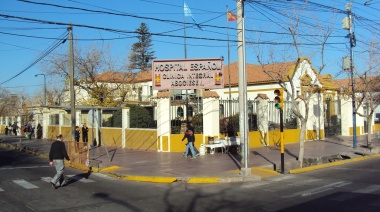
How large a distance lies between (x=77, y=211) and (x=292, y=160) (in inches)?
431

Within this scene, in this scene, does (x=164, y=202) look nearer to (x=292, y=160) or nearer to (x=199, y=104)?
(x=292, y=160)

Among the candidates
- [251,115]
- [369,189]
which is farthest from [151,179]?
[251,115]

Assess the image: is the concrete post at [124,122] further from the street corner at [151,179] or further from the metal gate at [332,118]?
the metal gate at [332,118]

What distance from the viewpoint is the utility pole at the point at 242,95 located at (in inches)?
512

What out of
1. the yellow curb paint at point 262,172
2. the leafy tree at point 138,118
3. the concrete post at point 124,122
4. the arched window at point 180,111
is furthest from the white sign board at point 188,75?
the yellow curb paint at point 262,172

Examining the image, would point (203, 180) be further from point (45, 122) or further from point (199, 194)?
point (45, 122)

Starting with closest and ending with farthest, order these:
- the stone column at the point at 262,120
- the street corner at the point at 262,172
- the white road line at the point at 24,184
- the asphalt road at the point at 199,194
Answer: the asphalt road at the point at 199,194, the white road line at the point at 24,184, the street corner at the point at 262,172, the stone column at the point at 262,120

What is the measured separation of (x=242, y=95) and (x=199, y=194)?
4425mm

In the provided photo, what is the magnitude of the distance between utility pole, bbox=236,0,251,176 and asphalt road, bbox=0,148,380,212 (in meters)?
0.99

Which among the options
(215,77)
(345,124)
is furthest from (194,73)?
(345,124)

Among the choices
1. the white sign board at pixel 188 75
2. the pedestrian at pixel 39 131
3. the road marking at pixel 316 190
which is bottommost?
the road marking at pixel 316 190

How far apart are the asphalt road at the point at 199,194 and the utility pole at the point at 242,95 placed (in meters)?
0.99

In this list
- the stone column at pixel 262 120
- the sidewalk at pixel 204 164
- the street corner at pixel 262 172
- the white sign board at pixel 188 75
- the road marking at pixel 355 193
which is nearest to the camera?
the road marking at pixel 355 193

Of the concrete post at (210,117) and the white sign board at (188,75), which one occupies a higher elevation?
the white sign board at (188,75)
